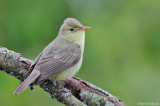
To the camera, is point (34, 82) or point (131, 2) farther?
point (131, 2)

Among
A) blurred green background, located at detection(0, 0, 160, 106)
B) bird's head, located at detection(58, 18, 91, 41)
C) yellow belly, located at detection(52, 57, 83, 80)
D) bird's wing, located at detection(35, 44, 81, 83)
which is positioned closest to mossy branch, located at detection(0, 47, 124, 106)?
yellow belly, located at detection(52, 57, 83, 80)

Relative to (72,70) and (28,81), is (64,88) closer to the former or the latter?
(28,81)

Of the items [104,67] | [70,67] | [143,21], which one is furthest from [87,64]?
[143,21]

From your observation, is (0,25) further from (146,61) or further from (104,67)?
(146,61)

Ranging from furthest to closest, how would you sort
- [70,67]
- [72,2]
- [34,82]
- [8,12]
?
[72,2] → [8,12] → [70,67] → [34,82]

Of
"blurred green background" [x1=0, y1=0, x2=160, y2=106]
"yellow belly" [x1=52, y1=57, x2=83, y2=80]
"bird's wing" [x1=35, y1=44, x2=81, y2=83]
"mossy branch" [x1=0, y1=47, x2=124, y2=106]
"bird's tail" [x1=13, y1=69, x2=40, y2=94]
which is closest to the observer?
"bird's tail" [x1=13, y1=69, x2=40, y2=94]

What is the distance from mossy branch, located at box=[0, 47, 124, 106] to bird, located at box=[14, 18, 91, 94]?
14 cm

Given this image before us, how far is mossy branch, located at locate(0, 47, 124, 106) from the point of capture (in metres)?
6.33

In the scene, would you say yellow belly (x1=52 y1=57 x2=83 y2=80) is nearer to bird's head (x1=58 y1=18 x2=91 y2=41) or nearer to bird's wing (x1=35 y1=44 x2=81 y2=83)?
bird's wing (x1=35 y1=44 x2=81 y2=83)

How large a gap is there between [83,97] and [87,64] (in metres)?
1.41

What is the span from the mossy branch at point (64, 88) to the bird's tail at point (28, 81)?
0.19 meters

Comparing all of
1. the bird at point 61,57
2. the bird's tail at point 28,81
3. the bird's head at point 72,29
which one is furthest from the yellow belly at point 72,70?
the bird's tail at point 28,81

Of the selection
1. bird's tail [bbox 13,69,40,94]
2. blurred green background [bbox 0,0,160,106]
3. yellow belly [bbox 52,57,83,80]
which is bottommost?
bird's tail [bbox 13,69,40,94]

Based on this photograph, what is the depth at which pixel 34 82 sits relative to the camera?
6312 mm
